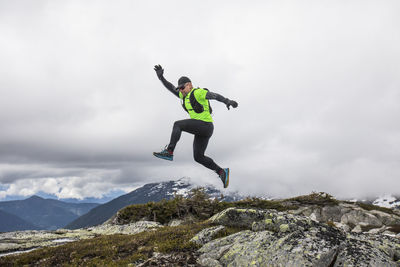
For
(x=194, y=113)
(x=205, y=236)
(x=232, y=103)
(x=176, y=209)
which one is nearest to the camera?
(x=205, y=236)

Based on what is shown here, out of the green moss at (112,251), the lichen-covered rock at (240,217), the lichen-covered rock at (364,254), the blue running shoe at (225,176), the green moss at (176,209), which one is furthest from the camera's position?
the green moss at (176,209)

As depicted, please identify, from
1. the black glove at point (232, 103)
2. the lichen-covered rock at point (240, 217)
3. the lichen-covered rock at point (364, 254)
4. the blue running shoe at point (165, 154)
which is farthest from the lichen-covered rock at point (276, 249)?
the black glove at point (232, 103)

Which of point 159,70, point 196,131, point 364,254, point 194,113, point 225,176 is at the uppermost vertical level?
point 159,70

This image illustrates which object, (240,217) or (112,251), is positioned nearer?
(112,251)

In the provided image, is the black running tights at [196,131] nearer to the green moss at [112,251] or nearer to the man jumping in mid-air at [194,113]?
the man jumping in mid-air at [194,113]

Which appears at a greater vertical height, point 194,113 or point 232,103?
point 232,103

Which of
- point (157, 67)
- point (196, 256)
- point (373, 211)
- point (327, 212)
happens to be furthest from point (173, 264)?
point (373, 211)

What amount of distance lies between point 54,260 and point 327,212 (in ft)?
66.0

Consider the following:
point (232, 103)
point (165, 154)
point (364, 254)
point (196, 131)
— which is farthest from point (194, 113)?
point (364, 254)

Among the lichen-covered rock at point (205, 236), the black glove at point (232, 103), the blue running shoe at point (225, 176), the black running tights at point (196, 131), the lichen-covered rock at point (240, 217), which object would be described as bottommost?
the lichen-covered rock at point (205, 236)

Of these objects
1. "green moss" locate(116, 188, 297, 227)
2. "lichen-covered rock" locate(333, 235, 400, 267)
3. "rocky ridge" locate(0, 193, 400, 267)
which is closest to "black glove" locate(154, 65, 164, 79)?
"rocky ridge" locate(0, 193, 400, 267)

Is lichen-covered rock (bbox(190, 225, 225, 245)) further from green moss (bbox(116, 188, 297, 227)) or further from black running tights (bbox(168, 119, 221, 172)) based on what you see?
green moss (bbox(116, 188, 297, 227))

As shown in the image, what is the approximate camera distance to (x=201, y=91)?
349 inches

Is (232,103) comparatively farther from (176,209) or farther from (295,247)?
(176,209)
